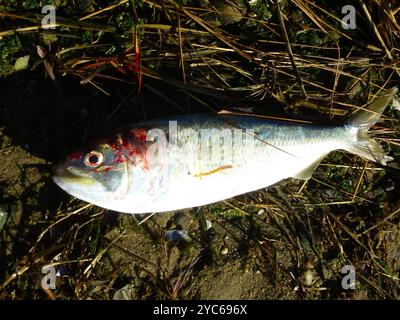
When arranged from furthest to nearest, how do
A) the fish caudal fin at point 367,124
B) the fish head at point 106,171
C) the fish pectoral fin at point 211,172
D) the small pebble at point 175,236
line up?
1. the small pebble at point 175,236
2. the fish caudal fin at point 367,124
3. the fish pectoral fin at point 211,172
4. the fish head at point 106,171

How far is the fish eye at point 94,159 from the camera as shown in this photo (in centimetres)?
250

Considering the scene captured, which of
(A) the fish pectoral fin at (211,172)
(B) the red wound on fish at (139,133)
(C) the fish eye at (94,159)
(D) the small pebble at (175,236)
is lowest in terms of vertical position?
(D) the small pebble at (175,236)

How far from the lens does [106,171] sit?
2.48 meters

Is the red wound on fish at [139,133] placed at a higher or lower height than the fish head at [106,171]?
higher

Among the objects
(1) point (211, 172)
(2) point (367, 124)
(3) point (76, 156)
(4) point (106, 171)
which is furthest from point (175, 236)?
(2) point (367, 124)

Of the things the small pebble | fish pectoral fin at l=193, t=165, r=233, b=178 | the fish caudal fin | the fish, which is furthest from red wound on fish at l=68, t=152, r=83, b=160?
the fish caudal fin

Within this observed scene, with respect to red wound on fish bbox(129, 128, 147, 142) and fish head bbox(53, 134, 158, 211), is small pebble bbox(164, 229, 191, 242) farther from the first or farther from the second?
red wound on fish bbox(129, 128, 147, 142)

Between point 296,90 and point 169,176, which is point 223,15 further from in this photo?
point 169,176

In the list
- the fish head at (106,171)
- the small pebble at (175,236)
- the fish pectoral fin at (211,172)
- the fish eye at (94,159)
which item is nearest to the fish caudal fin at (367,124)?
the fish pectoral fin at (211,172)

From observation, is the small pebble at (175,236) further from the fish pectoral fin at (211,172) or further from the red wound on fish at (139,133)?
the red wound on fish at (139,133)

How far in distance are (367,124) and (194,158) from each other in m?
1.54

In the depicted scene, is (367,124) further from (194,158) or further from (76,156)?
(76,156)
